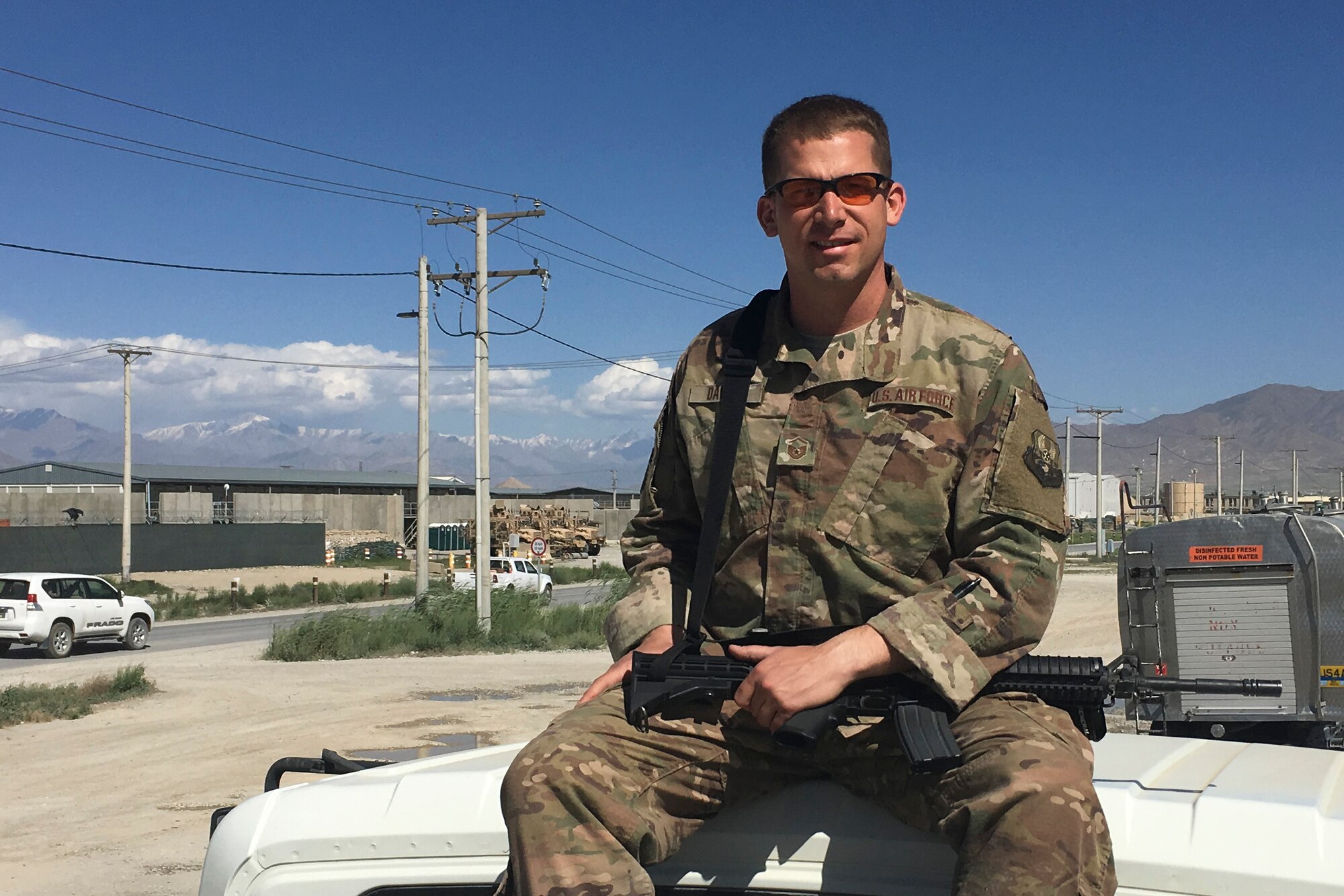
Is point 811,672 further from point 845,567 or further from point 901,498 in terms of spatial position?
Result: point 901,498

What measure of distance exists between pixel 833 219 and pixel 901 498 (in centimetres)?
54

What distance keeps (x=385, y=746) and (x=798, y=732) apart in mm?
11041

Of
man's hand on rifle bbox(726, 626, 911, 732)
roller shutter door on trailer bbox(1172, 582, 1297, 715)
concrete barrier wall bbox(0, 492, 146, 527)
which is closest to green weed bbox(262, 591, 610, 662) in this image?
roller shutter door on trailer bbox(1172, 582, 1297, 715)

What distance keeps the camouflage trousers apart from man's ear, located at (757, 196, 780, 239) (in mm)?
977

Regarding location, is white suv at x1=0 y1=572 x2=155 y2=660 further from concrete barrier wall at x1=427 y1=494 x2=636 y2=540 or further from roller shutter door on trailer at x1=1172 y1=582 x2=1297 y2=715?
concrete barrier wall at x1=427 y1=494 x2=636 y2=540

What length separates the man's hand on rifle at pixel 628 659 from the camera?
2.31 metres

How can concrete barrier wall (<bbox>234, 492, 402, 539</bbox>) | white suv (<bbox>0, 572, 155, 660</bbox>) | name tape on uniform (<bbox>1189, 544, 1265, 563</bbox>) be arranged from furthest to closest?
concrete barrier wall (<bbox>234, 492, 402, 539</bbox>), white suv (<bbox>0, 572, 155, 660</bbox>), name tape on uniform (<bbox>1189, 544, 1265, 563</bbox>)

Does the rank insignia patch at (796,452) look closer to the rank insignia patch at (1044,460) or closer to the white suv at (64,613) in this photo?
the rank insignia patch at (1044,460)

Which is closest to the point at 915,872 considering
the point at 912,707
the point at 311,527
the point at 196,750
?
the point at 912,707

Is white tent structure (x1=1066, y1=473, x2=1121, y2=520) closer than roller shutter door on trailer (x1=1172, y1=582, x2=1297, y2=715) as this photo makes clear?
No

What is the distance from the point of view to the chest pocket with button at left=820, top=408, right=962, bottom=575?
2.19 m

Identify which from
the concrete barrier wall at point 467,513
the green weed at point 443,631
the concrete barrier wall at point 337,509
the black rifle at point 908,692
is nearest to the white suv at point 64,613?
the green weed at point 443,631

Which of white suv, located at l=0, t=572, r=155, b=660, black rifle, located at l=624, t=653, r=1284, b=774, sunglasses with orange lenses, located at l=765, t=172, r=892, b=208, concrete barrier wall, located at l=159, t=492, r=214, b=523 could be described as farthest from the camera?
concrete barrier wall, located at l=159, t=492, r=214, b=523

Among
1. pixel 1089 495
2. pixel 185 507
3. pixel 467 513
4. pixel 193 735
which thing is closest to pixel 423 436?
pixel 193 735
